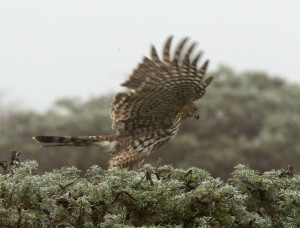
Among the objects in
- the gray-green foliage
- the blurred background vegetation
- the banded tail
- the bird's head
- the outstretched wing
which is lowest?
the gray-green foliage

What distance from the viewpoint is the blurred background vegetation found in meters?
24.8

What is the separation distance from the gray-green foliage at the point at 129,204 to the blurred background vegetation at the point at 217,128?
20.7 metres

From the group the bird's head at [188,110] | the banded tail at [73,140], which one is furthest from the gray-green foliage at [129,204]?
the bird's head at [188,110]

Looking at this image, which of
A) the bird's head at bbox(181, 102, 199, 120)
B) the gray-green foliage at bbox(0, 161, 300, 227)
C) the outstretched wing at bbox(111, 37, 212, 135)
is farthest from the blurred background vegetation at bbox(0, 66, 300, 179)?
the gray-green foliage at bbox(0, 161, 300, 227)

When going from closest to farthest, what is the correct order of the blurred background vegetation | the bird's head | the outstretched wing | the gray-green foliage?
the gray-green foliage < the outstretched wing < the bird's head < the blurred background vegetation

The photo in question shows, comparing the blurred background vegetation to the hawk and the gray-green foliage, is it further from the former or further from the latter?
the gray-green foliage

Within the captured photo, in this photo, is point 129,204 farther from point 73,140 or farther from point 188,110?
point 188,110

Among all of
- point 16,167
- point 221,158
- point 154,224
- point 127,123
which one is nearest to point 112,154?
point 127,123

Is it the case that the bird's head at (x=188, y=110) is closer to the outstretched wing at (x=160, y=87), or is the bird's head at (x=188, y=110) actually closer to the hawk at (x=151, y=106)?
the hawk at (x=151, y=106)

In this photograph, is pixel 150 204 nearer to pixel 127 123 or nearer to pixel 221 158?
pixel 127 123

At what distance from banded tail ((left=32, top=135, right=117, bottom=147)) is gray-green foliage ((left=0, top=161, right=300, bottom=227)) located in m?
2.76

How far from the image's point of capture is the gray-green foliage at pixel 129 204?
9.89 feet

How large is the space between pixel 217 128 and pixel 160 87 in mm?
20831

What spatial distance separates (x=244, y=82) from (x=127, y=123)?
21130 millimetres
